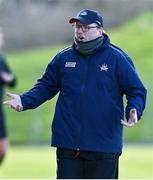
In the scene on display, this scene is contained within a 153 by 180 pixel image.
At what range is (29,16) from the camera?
136ft

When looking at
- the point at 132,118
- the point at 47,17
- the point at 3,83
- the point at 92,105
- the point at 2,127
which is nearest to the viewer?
the point at 132,118

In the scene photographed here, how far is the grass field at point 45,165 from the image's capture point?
15230 mm

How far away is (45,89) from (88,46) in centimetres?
66

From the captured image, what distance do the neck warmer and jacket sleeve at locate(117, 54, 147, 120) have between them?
0.24m

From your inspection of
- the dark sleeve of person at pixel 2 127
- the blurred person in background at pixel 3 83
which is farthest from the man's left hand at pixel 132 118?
the dark sleeve of person at pixel 2 127

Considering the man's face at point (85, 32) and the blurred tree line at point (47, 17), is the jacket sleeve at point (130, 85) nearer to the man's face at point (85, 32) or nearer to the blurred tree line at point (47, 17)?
the man's face at point (85, 32)

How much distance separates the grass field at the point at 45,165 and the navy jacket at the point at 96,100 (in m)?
6.18

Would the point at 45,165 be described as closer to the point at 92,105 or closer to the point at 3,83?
the point at 3,83

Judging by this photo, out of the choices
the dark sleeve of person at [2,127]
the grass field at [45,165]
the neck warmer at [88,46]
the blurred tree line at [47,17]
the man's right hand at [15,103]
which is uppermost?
the blurred tree line at [47,17]

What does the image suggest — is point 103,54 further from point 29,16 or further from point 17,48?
point 29,16

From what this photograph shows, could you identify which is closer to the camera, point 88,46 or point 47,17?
point 88,46

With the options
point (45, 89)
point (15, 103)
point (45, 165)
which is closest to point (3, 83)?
point (45, 165)

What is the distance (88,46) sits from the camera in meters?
8.44

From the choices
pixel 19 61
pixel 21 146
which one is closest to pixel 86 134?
pixel 21 146
